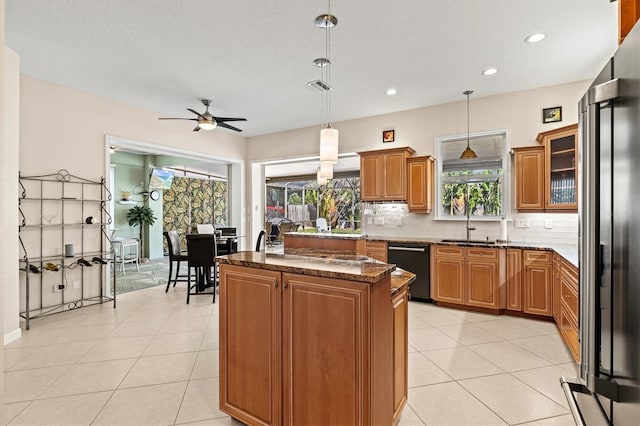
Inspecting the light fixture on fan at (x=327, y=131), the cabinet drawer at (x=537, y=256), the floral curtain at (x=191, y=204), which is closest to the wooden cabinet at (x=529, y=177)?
the cabinet drawer at (x=537, y=256)

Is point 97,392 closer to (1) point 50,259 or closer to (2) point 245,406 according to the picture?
(2) point 245,406

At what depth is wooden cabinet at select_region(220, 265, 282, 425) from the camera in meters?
1.81

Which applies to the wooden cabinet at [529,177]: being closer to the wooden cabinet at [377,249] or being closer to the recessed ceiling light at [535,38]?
the recessed ceiling light at [535,38]

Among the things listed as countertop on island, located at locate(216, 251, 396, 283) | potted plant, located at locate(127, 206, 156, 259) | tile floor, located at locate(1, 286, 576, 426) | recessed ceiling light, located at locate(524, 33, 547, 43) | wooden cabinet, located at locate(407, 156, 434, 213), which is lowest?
tile floor, located at locate(1, 286, 576, 426)

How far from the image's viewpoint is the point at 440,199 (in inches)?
197

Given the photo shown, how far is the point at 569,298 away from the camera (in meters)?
3.01

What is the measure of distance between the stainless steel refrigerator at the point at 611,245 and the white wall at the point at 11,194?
14.8ft

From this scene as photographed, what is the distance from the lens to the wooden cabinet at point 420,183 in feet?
15.9

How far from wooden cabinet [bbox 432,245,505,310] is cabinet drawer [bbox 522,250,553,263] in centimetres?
25

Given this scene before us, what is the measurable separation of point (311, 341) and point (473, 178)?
4.14 m

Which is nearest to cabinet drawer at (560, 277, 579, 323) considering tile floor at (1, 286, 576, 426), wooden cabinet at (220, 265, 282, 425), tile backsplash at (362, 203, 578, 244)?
tile floor at (1, 286, 576, 426)

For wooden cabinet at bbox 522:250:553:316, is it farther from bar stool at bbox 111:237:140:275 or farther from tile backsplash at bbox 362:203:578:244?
bar stool at bbox 111:237:140:275

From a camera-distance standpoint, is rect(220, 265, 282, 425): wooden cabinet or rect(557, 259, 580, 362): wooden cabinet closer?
rect(220, 265, 282, 425): wooden cabinet

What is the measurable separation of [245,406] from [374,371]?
88 centimetres
